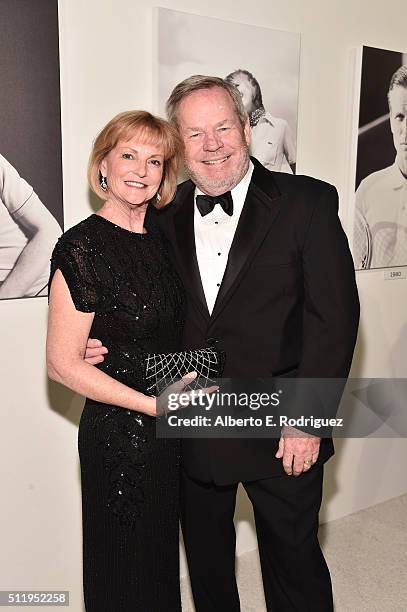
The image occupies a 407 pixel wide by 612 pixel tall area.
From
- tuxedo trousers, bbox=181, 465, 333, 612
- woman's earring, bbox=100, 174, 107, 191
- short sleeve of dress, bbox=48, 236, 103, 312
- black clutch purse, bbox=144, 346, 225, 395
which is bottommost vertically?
tuxedo trousers, bbox=181, 465, 333, 612

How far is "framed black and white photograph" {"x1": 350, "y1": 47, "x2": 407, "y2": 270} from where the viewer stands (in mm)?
3305

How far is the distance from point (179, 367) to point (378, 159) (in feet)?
6.46

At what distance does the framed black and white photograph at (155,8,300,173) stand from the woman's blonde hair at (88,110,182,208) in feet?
2.36

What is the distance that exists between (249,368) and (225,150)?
680mm

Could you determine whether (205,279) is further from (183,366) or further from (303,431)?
(303,431)

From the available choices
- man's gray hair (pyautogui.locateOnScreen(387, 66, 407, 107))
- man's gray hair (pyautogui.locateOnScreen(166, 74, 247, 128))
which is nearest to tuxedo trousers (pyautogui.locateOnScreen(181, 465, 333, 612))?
man's gray hair (pyautogui.locateOnScreen(166, 74, 247, 128))

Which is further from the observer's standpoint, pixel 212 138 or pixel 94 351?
pixel 212 138

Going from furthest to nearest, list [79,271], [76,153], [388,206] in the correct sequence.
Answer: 1. [388,206]
2. [76,153]
3. [79,271]

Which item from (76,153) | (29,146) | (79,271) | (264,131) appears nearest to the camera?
(79,271)

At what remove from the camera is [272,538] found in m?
2.22

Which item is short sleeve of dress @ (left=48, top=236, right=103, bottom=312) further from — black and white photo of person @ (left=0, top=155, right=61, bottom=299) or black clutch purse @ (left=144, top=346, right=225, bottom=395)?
black and white photo of person @ (left=0, top=155, right=61, bottom=299)

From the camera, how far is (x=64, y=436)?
2701 mm

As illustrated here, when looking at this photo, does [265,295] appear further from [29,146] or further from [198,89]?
[29,146]

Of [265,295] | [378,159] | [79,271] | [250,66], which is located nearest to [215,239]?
[265,295]
